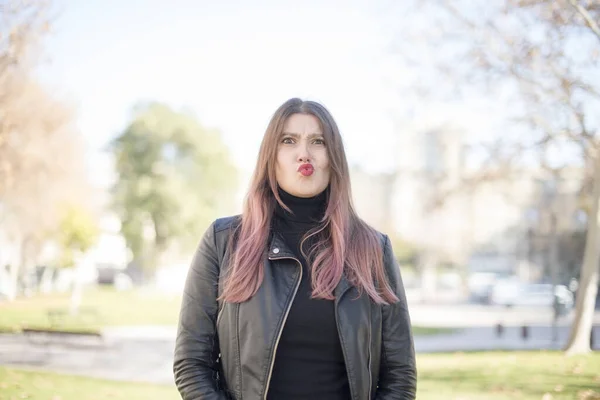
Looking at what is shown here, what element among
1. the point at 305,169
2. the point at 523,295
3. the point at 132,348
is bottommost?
the point at 523,295

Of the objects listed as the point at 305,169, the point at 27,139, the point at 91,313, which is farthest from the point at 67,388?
the point at 91,313

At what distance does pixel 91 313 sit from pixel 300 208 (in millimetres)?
18491

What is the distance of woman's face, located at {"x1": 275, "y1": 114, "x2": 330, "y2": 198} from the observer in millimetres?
2652

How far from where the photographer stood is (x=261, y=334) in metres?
2.40

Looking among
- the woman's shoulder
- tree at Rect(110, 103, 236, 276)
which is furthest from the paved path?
tree at Rect(110, 103, 236, 276)

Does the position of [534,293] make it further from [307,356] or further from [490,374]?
[307,356]

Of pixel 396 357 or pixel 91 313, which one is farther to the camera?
pixel 91 313

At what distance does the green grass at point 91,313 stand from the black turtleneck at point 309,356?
32.8 ft

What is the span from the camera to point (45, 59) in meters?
10.3

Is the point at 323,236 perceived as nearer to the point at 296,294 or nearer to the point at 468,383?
the point at 296,294

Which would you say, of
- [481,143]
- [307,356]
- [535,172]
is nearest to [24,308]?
[481,143]

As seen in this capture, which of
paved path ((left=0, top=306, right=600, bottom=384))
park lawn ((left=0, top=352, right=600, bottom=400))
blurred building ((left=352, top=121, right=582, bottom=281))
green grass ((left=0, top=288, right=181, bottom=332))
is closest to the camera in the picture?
park lawn ((left=0, top=352, right=600, bottom=400))

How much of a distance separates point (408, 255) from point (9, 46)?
50749 millimetres

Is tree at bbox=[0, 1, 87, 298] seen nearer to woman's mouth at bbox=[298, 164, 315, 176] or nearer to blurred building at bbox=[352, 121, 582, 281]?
woman's mouth at bbox=[298, 164, 315, 176]
